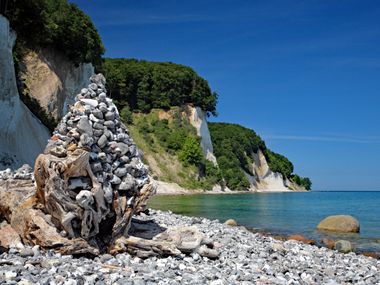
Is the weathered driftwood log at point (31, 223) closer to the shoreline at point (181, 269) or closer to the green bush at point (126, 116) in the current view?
the shoreline at point (181, 269)

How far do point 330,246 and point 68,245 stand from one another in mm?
12324

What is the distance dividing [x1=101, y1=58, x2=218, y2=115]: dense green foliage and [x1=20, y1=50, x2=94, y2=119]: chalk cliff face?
36.8 m

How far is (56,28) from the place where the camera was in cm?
4081

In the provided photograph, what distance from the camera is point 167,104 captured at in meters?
85.0

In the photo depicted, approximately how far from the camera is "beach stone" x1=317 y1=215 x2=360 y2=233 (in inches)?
922

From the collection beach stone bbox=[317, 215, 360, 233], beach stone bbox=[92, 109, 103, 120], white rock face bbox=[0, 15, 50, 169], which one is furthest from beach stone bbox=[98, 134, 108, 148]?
white rock face bbox=[0, 15, 50, 169]

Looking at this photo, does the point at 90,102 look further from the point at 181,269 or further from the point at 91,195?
the point at 181,269

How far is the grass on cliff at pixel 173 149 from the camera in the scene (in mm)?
74812

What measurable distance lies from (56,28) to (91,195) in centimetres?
3601

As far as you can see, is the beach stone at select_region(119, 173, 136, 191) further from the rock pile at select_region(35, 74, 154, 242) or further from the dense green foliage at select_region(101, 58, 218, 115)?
the dense green foliage at select_region(101, 58, 218, 115)

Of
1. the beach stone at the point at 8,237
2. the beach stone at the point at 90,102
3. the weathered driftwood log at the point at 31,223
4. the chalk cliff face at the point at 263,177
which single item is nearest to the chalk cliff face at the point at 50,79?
the weathered driftwood log at the point at 31,223

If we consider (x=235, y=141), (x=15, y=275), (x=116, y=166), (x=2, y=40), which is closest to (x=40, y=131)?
(x=2, y=40)

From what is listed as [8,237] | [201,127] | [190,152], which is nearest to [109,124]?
[8,237]

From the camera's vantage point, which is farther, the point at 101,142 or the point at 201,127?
the point at 201,127
